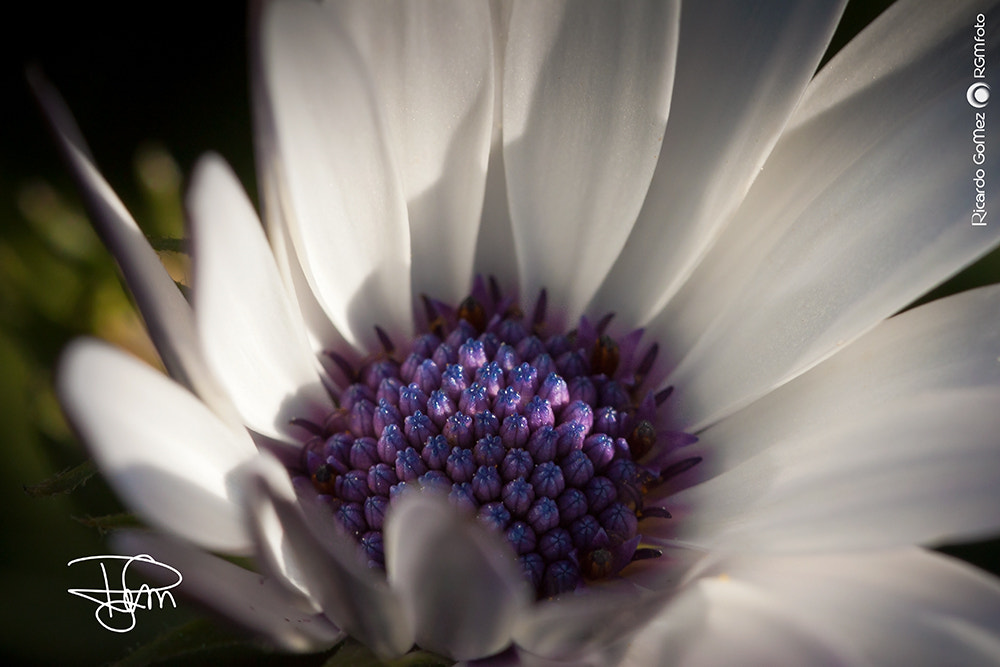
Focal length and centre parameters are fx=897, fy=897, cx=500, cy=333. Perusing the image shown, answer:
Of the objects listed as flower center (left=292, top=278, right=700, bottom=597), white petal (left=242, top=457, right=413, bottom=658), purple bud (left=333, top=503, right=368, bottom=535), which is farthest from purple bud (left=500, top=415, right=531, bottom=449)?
white petal (left=242, top=457, right=413, bottom=658)

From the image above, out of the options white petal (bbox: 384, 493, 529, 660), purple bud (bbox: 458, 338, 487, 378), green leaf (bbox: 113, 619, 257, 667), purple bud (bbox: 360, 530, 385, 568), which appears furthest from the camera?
purple bud (bbox: 458, 338, 487, 378)

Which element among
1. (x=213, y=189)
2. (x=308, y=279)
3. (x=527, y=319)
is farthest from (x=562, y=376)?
(x=213, y=189)

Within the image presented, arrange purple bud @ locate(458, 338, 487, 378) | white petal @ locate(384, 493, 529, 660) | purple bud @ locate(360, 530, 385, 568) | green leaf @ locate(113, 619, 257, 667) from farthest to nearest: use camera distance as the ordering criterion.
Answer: purple bud @ locate(458, 338, 487, 378) → purple bud @ locate(360, 530, 385, 568) → green leaf @ locate(113, 619, 257, 667) → white petal @ locate(384, 493, 529, 660)

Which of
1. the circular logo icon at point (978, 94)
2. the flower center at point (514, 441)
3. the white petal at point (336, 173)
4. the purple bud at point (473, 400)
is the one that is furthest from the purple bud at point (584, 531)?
the circular logo icon at point (978, 94)

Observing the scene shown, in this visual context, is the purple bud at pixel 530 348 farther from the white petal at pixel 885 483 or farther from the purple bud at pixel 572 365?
the white petal at pixel 885 483

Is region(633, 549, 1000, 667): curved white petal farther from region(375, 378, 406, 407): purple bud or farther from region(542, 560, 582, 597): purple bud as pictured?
region(375, 378, 406, 407): purple bud

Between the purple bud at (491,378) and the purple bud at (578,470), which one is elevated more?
the purple bud at (491,378)
